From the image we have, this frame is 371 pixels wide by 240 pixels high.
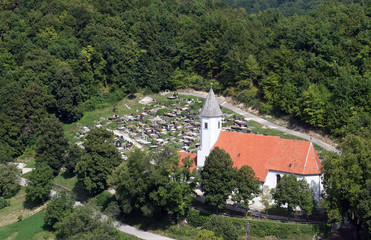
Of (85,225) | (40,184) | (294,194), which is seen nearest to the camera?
(294,194)

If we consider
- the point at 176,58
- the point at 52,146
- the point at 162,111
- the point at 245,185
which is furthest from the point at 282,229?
the point at 176,58

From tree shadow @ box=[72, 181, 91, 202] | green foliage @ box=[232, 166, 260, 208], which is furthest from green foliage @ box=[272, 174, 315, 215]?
tree shadow @ box=[72, 181, 91, 202]

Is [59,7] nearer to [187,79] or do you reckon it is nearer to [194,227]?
[187,79]

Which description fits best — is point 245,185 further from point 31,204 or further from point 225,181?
point 31,204

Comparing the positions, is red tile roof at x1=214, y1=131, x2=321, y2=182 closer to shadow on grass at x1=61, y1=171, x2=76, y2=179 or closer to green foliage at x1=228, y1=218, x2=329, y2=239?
green foliage at x1=228, y1=218, x2=329, y2=239

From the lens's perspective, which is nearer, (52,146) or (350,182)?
(350,182)

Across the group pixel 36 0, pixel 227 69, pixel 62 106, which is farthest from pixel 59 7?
pixel 227 69
